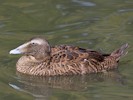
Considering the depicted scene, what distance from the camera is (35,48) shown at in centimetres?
1473

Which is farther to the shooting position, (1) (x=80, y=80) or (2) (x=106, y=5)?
(2) (x=106, y=5)

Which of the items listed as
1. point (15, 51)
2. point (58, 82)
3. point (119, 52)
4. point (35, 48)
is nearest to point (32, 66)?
point (35, 48)

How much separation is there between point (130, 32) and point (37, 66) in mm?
2838

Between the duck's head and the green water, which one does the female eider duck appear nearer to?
the duck's head

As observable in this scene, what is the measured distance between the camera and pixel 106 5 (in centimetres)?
1906

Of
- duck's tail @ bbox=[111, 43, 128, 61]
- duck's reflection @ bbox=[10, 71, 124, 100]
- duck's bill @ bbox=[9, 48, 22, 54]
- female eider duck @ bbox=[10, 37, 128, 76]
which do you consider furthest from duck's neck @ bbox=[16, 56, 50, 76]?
duck's tail @ bbox=[111, 43, 128, 61]

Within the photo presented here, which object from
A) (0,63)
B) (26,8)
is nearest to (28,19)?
(26,8)

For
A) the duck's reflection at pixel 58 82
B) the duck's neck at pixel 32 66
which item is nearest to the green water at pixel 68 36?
the duck's reflection at pixel 58 82

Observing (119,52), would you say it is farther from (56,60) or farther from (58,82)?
(58,82)

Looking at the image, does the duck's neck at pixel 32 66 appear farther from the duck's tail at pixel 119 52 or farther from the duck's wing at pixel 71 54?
the duck's tail at pixel 119 52

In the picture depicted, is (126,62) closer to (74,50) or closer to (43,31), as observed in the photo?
(74,50)

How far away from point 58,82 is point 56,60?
0.53 m

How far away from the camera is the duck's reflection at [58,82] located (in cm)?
1376

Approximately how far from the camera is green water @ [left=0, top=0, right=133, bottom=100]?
13578 millimetres
